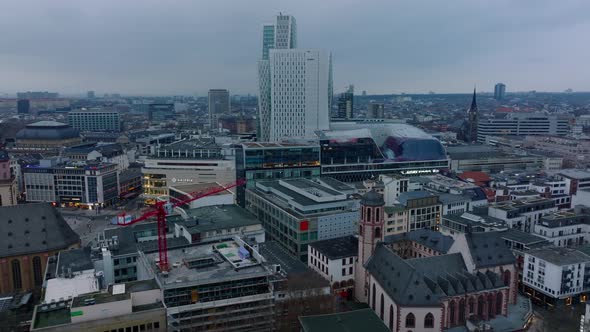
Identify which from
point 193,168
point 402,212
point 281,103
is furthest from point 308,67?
point 402,212

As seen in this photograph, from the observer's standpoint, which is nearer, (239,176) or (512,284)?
(512,284)

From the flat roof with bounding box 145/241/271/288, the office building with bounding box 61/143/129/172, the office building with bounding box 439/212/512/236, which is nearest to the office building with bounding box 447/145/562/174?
the office building with bounding box 439/212/512/236

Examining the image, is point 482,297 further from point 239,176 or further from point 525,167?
point 525,167

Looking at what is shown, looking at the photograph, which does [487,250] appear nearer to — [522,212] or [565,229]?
[565,229]

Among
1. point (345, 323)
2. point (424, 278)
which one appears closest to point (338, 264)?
point (424, 278)

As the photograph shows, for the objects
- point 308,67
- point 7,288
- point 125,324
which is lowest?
point 7,288
